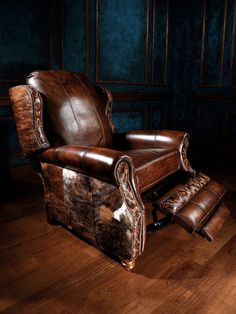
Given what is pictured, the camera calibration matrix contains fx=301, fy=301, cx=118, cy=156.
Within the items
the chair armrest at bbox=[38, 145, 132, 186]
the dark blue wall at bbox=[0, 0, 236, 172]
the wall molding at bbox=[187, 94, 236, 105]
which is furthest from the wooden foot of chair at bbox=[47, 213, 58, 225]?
the wall molding at bbox=[187, 94, 236, 105]

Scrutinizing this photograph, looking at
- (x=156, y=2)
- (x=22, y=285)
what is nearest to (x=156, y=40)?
(x=156, y=2)

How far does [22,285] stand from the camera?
4.71ft

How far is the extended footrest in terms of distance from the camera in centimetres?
165

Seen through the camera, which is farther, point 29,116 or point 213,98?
point 213,98

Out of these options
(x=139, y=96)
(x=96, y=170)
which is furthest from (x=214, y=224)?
(x=139, y=96)

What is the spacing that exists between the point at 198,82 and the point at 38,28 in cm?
228

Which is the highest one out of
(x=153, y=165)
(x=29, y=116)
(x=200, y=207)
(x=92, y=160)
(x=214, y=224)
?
(x=29, y=116)

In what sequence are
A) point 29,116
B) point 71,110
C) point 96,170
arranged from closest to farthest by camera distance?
1. point 96,170
2. point 29,116
3. point 71,110

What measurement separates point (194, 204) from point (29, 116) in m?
1.08

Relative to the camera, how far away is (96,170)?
4.90 feet

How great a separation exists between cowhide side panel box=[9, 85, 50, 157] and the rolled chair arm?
722 millimetres

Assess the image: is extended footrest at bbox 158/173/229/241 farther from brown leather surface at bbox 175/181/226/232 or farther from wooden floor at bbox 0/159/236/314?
wooden floor at bbox 0/159/236/314

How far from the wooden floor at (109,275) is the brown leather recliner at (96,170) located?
0.11 metres

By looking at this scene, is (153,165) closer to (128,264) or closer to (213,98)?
(128,264)
